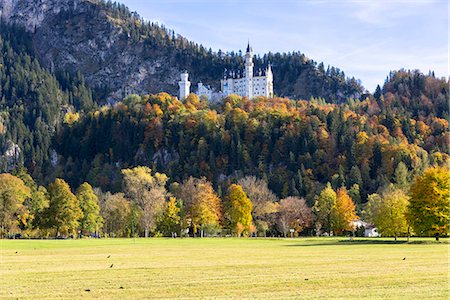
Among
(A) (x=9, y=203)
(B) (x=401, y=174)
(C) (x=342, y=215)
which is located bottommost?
(C) (x=342, y=215)

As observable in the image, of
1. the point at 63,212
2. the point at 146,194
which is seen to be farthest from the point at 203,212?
the point at 63,212

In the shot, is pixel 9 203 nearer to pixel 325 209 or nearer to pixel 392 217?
pixel 325 209

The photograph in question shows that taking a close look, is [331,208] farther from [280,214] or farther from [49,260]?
[49,260]

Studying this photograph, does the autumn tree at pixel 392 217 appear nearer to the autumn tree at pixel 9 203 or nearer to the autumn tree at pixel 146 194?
the autumn tree at pixel 146 194

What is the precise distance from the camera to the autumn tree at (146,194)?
11556 cm

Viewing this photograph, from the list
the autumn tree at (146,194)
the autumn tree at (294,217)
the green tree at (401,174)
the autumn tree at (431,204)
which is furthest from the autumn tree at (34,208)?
the green tree at (401,174)

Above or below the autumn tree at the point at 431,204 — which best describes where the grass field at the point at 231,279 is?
below

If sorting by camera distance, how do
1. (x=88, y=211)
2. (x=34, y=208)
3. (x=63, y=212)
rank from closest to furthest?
(x=63, y=212), (x=34, y=208), (x=88, y=211)

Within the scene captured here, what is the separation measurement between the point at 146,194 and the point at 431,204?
58455 millimetres

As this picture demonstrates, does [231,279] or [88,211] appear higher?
[88,211]

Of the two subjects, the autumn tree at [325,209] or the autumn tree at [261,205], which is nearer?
the autumn tree at [325,209]

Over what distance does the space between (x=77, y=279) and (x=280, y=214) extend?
101809mm

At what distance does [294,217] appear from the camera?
13088cm

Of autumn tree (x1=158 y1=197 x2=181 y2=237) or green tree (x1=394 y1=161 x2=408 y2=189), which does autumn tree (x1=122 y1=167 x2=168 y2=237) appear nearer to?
autumn tree (x1=158 y1=197 x2=181 y2=237)
